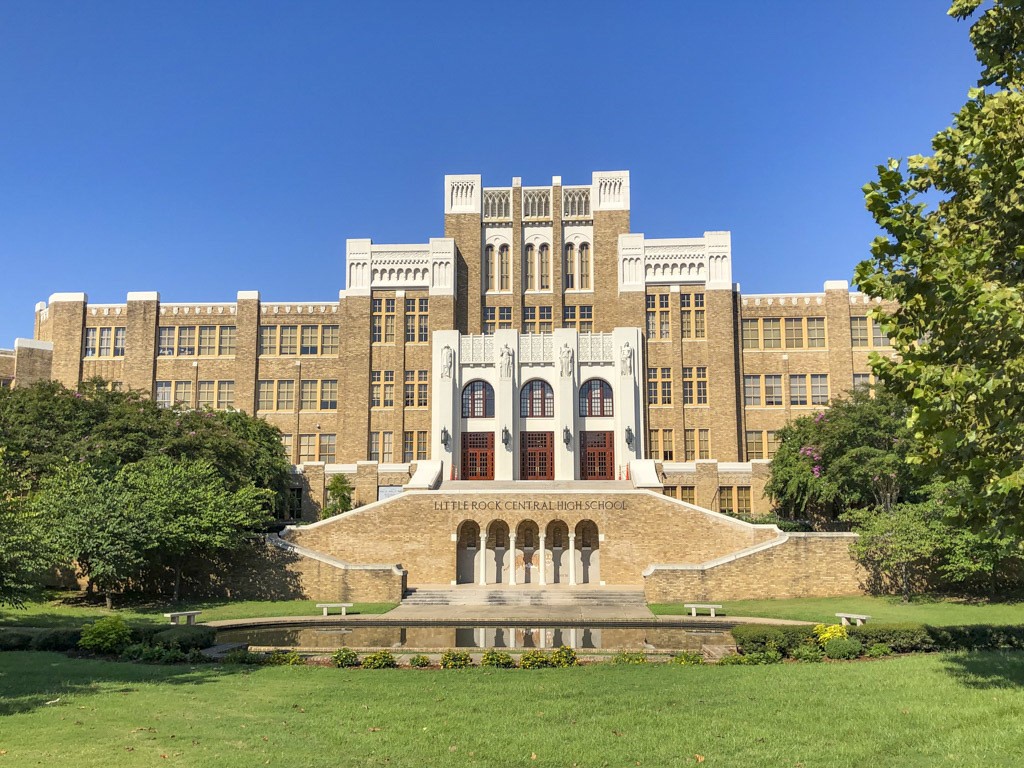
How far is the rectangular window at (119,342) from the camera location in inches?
2137

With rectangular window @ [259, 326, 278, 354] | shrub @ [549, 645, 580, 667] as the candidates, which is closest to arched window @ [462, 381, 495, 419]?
rectangular window @ [259, 326, 278, 354]

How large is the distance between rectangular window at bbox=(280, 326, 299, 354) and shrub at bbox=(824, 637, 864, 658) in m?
42.0

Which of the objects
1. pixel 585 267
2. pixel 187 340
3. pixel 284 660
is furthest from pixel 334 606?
pixel 187 340

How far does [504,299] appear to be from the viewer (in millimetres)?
52375

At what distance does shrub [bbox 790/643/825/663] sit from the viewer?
1702 centimetres

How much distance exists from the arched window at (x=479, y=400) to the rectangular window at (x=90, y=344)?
83.8 ft

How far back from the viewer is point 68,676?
1545 centimetres

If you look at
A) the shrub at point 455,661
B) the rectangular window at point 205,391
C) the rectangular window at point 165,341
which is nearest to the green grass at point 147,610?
the shrub at point 455,661

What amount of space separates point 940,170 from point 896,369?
2.96 m

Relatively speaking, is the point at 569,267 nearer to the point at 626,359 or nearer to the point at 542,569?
the point at 626,359

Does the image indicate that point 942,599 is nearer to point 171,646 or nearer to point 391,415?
point 171,646

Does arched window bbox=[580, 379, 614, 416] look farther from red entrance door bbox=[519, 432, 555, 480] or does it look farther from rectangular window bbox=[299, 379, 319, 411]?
rectangular window bbox=[299, 379, 319, 411]

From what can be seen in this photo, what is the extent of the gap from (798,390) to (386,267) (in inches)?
1021

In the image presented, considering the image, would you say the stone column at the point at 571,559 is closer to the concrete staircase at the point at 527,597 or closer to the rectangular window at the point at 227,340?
the concrete staircase at the point at 527,597
